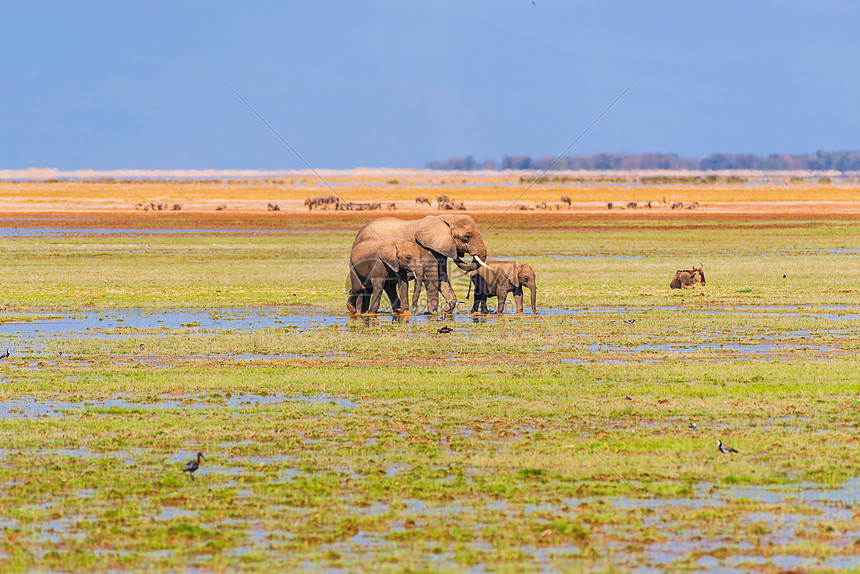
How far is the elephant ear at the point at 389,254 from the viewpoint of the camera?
24641 mm

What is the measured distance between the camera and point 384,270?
81.9ft

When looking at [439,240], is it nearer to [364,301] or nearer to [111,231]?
[364,301]

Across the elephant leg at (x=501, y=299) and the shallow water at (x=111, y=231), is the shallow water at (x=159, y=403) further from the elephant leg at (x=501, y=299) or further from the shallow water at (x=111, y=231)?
the shallow water at (x=111, y=231)

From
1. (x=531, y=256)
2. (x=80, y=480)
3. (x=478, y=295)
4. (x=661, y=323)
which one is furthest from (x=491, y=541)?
(x=531, y=256)

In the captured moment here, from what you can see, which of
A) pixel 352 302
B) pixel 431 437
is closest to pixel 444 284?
pixel 352 302

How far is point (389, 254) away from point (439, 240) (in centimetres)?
128

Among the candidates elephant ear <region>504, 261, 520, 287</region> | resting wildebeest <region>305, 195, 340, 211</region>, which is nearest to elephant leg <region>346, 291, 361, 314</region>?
elephant ear <region>504, 261, 520, 287</region>

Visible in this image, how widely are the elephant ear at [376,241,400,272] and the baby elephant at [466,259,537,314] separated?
1.85m

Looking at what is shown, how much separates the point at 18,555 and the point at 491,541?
11.3ft

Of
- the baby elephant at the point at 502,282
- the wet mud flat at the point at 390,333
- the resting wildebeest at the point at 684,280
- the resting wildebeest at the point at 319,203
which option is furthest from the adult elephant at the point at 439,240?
the resting wildebeest at the point at 319,203

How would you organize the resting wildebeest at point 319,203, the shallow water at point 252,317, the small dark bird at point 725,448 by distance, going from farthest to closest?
the resting wildebeest at point 319,203
the shallow water at point 252,317
the small dark bird at point 725,448

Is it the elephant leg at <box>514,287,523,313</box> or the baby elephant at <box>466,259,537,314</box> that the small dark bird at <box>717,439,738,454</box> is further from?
the elephant leg at <box>514,287,523,313</box>

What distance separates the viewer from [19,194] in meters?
114

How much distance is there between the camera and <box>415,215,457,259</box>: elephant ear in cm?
2517
